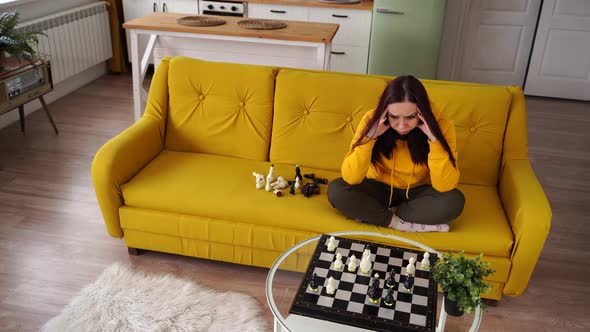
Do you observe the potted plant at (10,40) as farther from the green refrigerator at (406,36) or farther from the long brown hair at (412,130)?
the green refrigerator at (406,36)

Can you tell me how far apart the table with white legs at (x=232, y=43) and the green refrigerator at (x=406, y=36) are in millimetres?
909

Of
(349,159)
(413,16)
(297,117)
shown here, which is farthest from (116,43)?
(349,159)

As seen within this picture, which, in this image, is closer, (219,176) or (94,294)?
(94,294)

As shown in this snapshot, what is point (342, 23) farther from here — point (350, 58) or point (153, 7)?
point (153, 7)

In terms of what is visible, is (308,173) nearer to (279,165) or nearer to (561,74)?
(279,165)

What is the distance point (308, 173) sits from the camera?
8.57 ft

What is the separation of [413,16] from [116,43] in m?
2.72

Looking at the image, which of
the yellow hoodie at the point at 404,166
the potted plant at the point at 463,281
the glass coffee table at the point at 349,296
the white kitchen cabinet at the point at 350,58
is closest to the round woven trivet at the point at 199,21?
the white kitchen cabinet at the point at 350,58

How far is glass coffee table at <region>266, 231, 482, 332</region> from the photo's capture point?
1.66m

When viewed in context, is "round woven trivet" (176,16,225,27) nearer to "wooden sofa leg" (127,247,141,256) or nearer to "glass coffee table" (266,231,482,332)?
"wooden sofa leg" (127,247,141,256)

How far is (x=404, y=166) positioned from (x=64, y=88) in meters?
3.45

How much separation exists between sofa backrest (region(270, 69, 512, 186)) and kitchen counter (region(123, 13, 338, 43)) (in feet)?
2.60

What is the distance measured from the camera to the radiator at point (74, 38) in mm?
4148

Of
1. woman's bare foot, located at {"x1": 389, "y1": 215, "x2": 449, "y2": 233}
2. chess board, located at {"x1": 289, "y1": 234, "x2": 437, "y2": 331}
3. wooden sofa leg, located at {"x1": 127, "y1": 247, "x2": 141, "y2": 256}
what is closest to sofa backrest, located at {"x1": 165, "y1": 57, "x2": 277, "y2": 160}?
wooden sofa leg, located at {"x1": 127, "y1": 247, "x2": 141, "y2": 256}
